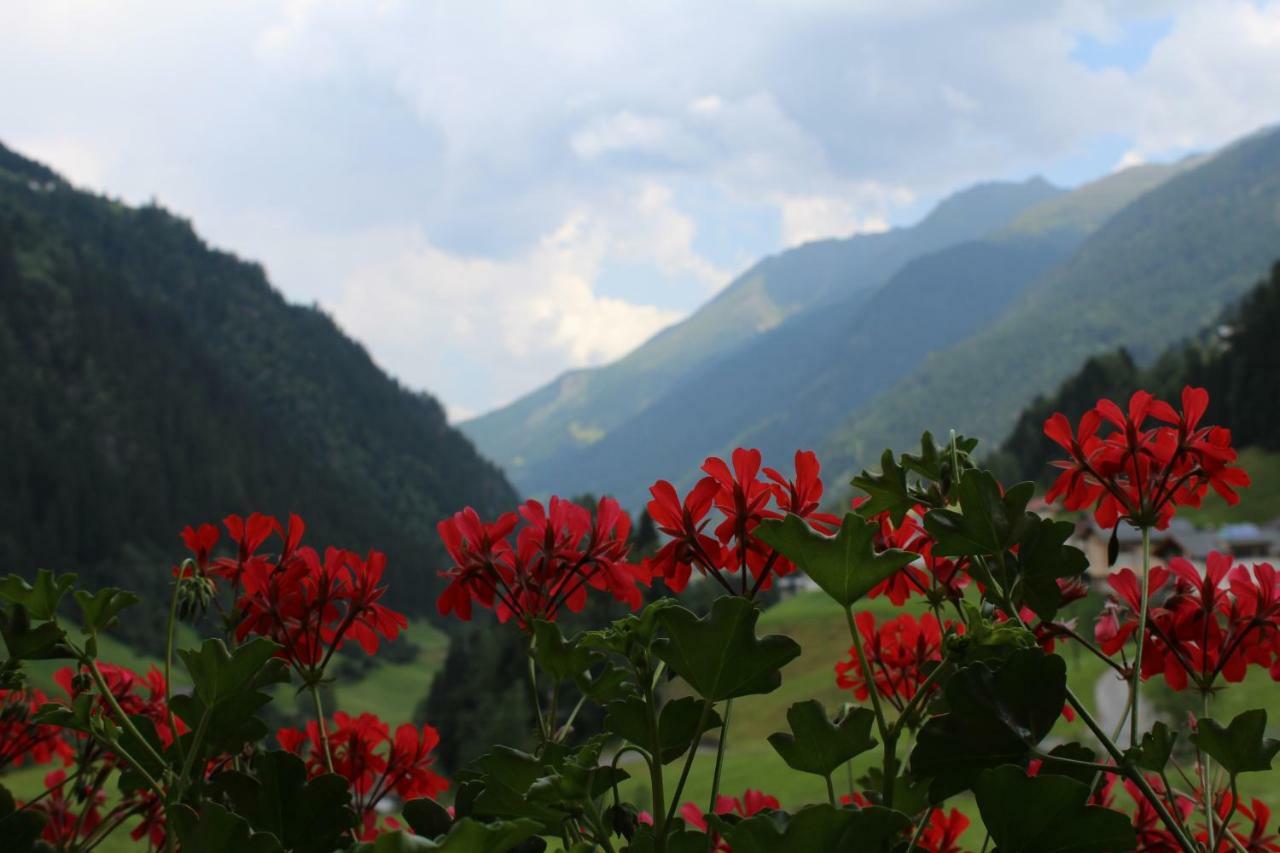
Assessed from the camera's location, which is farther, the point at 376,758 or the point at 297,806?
the point at 376,758

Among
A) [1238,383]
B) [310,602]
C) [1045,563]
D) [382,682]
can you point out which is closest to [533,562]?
[310,602]

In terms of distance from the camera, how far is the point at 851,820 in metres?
0.95

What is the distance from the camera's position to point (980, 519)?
120 cm

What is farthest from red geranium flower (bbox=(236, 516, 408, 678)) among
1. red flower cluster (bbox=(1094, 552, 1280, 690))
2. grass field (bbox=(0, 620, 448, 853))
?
grass field (bbox=(0, 620, 448, 853))

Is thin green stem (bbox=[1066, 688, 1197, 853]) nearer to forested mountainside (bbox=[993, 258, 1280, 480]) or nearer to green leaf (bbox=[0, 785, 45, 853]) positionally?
green leaf (bbox=[0, 785, 45, 853])

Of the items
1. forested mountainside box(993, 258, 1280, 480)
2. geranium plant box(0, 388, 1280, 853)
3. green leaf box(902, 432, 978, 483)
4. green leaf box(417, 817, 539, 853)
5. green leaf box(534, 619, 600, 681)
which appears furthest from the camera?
forested mountainside box(993, 258, 1280, 480)

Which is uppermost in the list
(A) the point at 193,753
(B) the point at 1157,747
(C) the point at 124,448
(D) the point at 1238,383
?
(C) the point at 124,448

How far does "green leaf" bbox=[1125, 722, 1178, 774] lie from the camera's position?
47.0 inches

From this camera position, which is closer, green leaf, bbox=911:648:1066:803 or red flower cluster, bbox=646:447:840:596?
green leaf, bbox=911:648:1066:803

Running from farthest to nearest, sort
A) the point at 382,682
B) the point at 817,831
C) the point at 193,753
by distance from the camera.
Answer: the point at 382,682 → the point at 193,753 → the point at 817,831

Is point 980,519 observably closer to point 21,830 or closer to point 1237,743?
point 1237,743

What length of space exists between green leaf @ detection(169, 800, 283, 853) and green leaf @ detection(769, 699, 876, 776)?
59 cm

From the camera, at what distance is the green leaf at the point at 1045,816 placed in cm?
101

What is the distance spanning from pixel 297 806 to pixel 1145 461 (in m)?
1.18
